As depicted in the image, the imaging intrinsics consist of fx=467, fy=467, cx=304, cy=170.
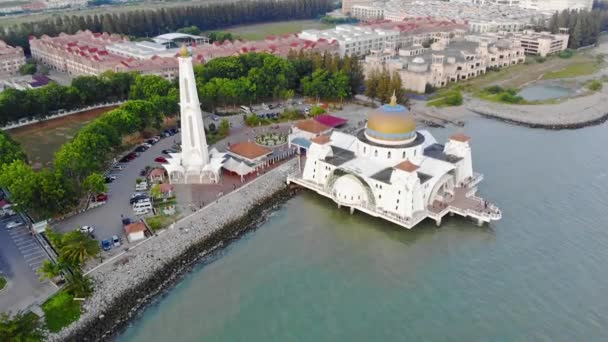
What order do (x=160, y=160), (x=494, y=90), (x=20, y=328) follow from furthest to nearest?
(x=494, y=90) < (x=160, y=160) < (x=20, y=328)

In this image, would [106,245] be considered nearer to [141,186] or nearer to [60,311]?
[60,311]

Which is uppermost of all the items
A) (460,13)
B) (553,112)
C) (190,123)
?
(460,13)

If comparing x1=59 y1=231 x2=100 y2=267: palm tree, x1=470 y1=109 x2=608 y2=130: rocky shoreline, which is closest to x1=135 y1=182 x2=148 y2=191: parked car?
x1=59 y1=231 x2=100 y2=267: palm tree

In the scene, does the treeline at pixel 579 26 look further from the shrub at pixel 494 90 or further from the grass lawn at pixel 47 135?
the grass lawn at pixel 47 135

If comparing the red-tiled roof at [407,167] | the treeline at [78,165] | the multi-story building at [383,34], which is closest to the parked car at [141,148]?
the treeline at [78,165]

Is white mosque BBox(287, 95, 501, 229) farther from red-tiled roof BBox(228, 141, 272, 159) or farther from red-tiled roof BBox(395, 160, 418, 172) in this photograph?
red-tiled roof BBox(228, 141, 272, 159)

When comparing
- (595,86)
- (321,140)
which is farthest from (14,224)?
(595,86)

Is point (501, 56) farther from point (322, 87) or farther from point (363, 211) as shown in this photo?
point (363, 211)
